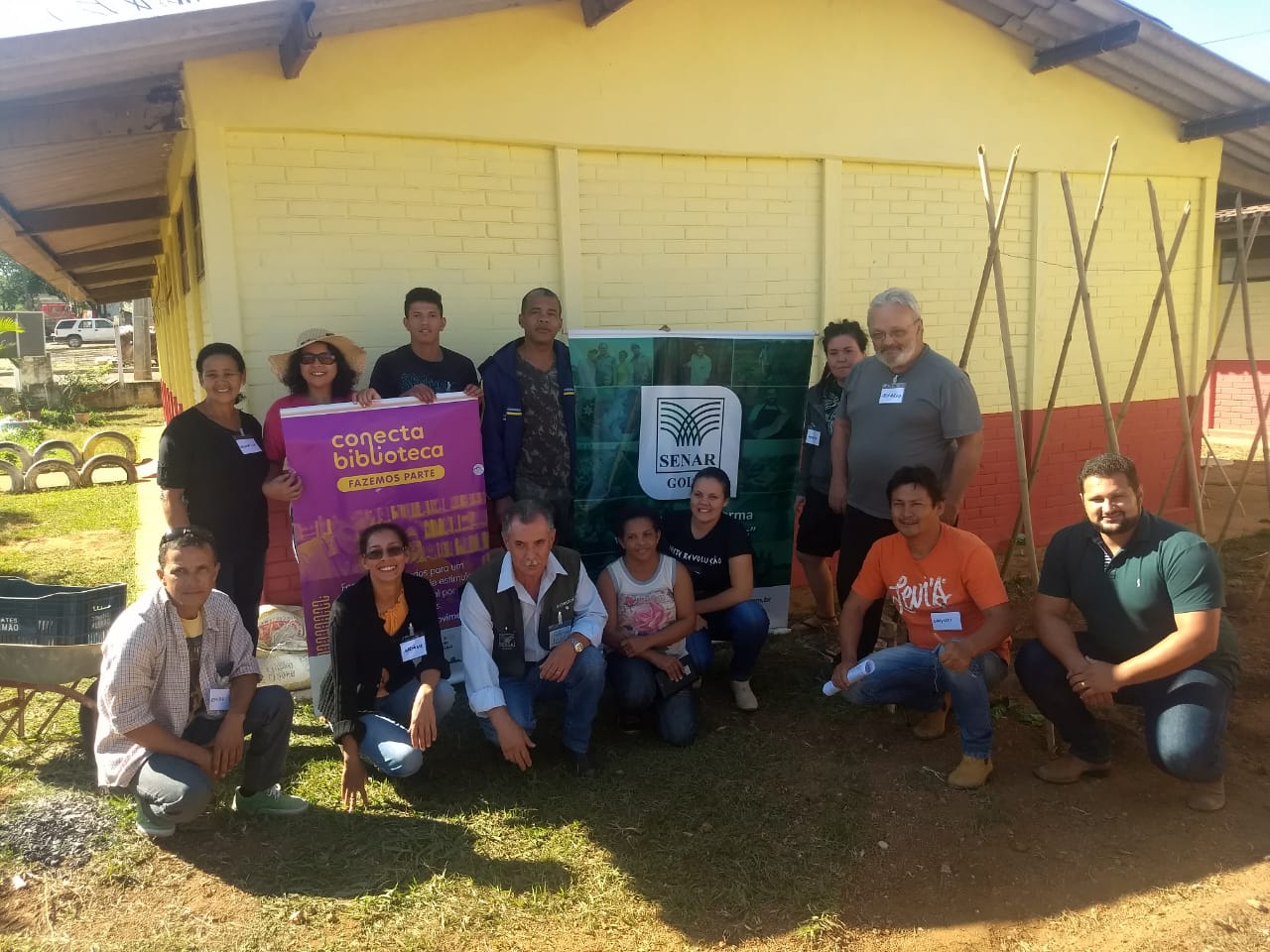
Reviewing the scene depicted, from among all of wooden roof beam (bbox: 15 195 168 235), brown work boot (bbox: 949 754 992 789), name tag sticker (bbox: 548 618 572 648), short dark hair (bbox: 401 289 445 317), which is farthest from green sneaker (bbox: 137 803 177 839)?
wooden roof beam (bbox: 15 195 168 235)

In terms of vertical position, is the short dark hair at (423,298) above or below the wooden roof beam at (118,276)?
below

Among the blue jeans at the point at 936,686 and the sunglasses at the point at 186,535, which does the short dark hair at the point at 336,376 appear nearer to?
the sunglasses at the point at 186,535

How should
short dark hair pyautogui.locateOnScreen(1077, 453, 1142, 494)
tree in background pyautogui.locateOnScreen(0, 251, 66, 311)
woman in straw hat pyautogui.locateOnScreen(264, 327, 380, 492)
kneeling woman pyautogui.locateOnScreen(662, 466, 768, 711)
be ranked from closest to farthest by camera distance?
short dark hair pyautogui.locateOnScreen(1077, 453, 1142, 494), woman in straw hat pyautogui.locateOnScreen(264, 327, 380, 492), kneeling woman pyautogui.locateOnScreen(662, 466, 768, 711), tree in background pyautogui.locateOnScreen(0, 251, 66, 311)

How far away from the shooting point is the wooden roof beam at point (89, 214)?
743 centimetres

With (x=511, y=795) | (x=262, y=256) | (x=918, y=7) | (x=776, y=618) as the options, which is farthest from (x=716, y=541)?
(x=918, y=7)

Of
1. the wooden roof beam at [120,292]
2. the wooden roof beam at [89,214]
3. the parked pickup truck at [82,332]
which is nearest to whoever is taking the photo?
the wooden roof beam at [89,214]

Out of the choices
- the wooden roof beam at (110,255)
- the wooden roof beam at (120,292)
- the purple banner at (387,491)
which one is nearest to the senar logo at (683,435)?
the purple banner at (387,491)

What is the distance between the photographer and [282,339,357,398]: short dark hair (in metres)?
4.01

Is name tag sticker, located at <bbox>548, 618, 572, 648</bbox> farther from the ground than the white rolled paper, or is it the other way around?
name tag sticker, located at <bbox>548, 618, 572, 648</bbox>

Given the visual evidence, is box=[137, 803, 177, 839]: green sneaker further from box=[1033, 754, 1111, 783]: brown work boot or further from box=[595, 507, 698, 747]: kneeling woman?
box=[1033, 754, 1111, 783]: brown work boot

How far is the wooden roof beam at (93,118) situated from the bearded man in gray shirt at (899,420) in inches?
146

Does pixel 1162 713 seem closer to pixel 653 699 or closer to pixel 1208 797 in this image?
pixel 1208 797

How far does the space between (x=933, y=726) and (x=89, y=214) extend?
8.03 metres

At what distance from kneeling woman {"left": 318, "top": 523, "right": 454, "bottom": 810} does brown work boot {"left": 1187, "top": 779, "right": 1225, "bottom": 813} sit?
2.85 m
